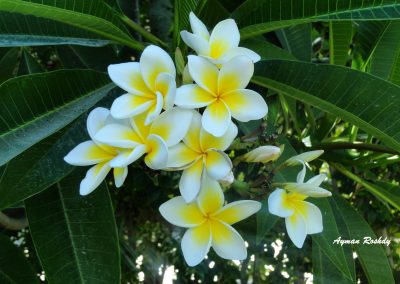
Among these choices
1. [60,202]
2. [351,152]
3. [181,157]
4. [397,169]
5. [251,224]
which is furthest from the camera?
[397,169]

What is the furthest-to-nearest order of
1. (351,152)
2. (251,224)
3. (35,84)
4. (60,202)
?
(351,152) < (251,224) < (60,202) < (35,84)

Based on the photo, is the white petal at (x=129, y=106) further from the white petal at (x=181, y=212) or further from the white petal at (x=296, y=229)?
the white petal at (x=296, y=229)

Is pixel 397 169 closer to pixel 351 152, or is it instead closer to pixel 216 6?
pixel 351 152

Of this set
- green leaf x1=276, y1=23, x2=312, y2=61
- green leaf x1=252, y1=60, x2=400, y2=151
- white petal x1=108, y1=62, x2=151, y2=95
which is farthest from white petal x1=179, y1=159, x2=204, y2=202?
green leaf x1=276, y1=23, x2=312, y2=61

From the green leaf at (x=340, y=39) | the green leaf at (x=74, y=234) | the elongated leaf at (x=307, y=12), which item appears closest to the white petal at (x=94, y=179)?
the green leaf at (x=74, y=234)

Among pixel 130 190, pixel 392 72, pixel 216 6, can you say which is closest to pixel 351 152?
pixel 392 72

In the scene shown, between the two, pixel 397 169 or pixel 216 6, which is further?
pixel 397 169

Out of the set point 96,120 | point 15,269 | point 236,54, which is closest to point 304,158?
point 236,54
